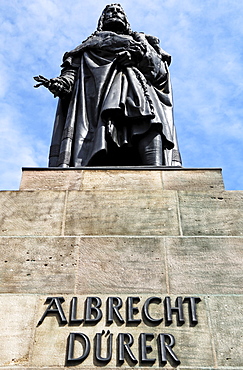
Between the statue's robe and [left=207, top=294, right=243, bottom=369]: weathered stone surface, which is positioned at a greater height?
the statue's robe

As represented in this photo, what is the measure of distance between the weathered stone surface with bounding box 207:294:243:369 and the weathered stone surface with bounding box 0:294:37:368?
1.98 metres

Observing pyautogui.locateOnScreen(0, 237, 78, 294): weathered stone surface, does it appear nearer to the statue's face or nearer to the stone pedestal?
the stone pedestal

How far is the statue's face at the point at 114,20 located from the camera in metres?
11.0

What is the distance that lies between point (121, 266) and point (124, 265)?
0.04 meters

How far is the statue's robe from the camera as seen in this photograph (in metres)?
9.00

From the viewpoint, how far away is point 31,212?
7117 millimetres

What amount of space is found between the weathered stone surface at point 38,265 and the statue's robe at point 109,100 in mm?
2289

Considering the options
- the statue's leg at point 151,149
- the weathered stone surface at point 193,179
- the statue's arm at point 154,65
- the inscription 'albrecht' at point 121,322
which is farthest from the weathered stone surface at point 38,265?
the statue's arm at point 154,65

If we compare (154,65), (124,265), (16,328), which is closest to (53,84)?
(154,65)

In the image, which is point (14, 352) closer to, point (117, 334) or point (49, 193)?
point (117, 334)

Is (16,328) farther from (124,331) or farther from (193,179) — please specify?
(193,179)

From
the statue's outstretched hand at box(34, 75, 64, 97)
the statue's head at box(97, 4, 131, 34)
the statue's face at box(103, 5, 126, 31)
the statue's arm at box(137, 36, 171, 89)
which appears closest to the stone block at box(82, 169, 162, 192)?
the statue's outstretched hand at box(34, 75, 64, 97)

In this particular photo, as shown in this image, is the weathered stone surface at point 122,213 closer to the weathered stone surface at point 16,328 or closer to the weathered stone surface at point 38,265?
the weathered stone surface at point 38,265

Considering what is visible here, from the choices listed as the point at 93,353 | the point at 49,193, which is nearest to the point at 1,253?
the point at 49,193
